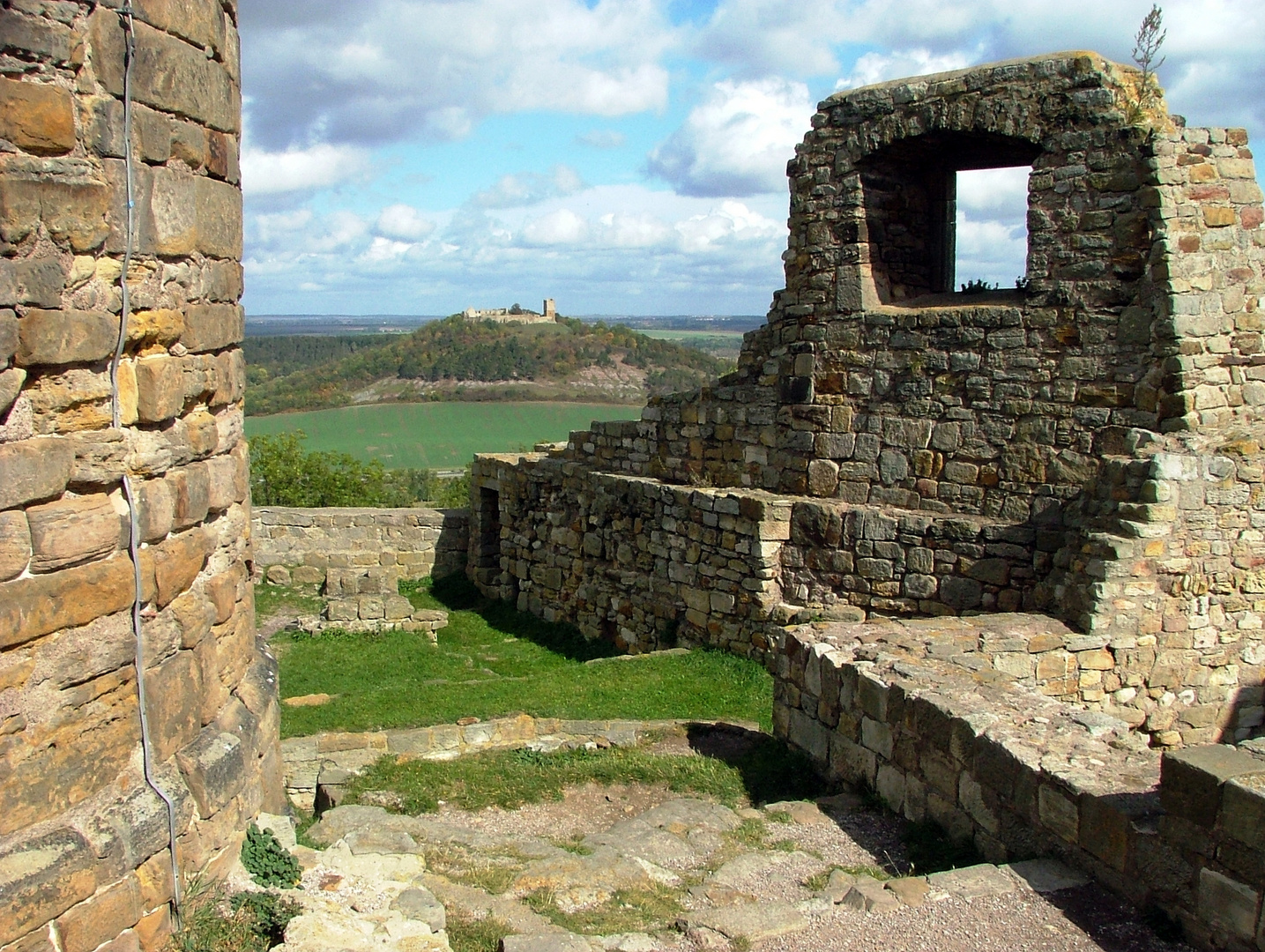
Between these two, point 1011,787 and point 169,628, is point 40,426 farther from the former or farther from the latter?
point 1011,787

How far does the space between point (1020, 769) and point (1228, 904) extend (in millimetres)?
1193

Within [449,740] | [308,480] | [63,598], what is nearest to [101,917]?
[63,598]

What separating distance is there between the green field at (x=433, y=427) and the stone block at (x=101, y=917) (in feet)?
119

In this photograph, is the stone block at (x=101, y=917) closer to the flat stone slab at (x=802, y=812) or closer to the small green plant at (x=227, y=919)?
the small green plant at (x=227, y=919)

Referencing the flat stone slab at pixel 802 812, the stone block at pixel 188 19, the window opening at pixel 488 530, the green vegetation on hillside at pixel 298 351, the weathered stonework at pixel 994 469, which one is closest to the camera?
the stone block at pixel 188 19

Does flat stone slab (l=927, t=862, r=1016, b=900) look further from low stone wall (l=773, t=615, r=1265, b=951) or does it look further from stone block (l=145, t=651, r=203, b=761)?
stone block (l=145, t=651, r=203, b=761)

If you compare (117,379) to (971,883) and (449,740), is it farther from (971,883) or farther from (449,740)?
(449,740)

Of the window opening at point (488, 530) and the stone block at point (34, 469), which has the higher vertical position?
the stone block at point (34, 469)

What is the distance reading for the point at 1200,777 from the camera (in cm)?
411

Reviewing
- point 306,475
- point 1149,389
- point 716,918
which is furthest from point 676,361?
point 716,918

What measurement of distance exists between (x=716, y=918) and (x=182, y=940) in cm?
206

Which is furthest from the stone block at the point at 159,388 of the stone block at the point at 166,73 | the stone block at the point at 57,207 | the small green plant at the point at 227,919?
the small green plant at the point at 227,919

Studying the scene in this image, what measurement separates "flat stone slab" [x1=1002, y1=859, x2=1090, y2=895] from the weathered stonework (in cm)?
10

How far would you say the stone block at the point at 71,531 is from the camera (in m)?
3.23
